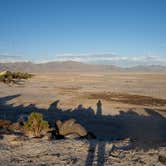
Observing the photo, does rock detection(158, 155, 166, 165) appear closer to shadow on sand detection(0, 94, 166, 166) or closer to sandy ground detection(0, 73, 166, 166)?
sandy ground detection(0, 73, 166, 166)

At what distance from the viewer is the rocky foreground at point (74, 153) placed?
8.00 metres

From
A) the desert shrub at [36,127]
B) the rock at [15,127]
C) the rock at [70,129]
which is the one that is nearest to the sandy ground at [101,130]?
the rock at [70,129]

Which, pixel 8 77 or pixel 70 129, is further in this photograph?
pixel 8 77

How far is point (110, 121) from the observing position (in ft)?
58.6

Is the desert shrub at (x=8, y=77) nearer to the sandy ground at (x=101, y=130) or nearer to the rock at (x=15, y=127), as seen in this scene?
the sandy ground at (x=101, y=130)

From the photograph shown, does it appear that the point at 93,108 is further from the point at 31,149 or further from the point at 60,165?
the point at 60,165

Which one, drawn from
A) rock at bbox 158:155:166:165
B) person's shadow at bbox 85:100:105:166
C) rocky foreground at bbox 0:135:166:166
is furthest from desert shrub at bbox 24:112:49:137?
rock at bbox 158:155:166:165

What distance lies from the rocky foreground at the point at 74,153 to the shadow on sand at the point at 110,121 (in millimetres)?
429

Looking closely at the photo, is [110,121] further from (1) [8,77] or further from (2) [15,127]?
(1) [8,77]

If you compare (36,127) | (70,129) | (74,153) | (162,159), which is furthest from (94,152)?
(70,129)

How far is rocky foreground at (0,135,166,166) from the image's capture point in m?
8.00

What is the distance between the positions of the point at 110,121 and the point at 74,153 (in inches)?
Answer: 358

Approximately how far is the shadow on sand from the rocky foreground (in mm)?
429

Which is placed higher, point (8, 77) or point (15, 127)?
point (8, 77)
